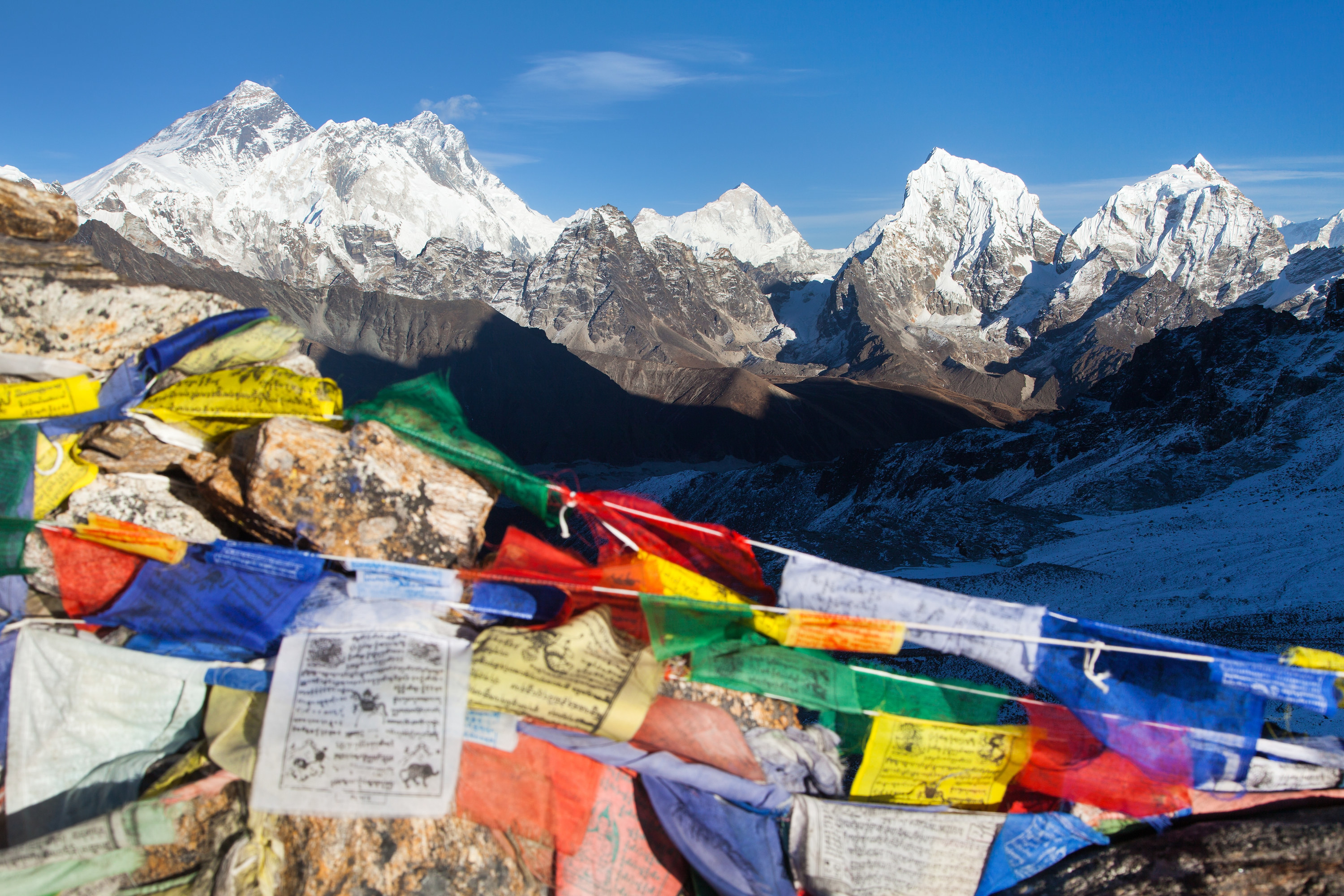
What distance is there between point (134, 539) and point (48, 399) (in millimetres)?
729

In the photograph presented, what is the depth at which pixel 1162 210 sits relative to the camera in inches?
6762

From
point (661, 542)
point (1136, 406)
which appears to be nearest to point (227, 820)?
point (661, 542)

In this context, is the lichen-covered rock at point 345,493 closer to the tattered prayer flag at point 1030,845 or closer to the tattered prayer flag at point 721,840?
the tattered prayer flag at point 721,840

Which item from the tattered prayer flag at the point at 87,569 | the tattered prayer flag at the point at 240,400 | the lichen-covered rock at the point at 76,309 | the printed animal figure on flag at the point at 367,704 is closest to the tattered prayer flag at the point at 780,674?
the printed animal figure on flag at the point at 367,704

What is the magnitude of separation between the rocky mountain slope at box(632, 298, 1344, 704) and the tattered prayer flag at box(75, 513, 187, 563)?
56.6ft

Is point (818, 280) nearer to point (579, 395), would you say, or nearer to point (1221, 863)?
point (579, 395)

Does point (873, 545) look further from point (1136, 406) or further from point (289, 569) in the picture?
point (1136, 406)

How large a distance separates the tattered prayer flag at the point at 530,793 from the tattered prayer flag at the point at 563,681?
159 millimetres

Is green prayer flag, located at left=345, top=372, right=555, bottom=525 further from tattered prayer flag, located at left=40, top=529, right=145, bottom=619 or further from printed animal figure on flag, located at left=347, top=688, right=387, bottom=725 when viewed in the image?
tattered prayer flag, located at left=40, top=529, right=145, bottom=619

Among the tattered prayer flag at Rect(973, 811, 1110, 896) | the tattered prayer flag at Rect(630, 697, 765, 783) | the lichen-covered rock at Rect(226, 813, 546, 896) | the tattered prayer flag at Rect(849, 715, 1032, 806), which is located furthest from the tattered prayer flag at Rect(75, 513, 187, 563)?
the tattered prayer flag at Rect(973, 811, 1110, 896)

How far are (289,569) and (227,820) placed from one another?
888 mm

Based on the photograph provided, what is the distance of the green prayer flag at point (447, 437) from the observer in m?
3.14

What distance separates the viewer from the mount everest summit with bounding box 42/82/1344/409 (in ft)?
414

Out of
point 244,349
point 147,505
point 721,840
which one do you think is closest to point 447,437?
point 244,349
